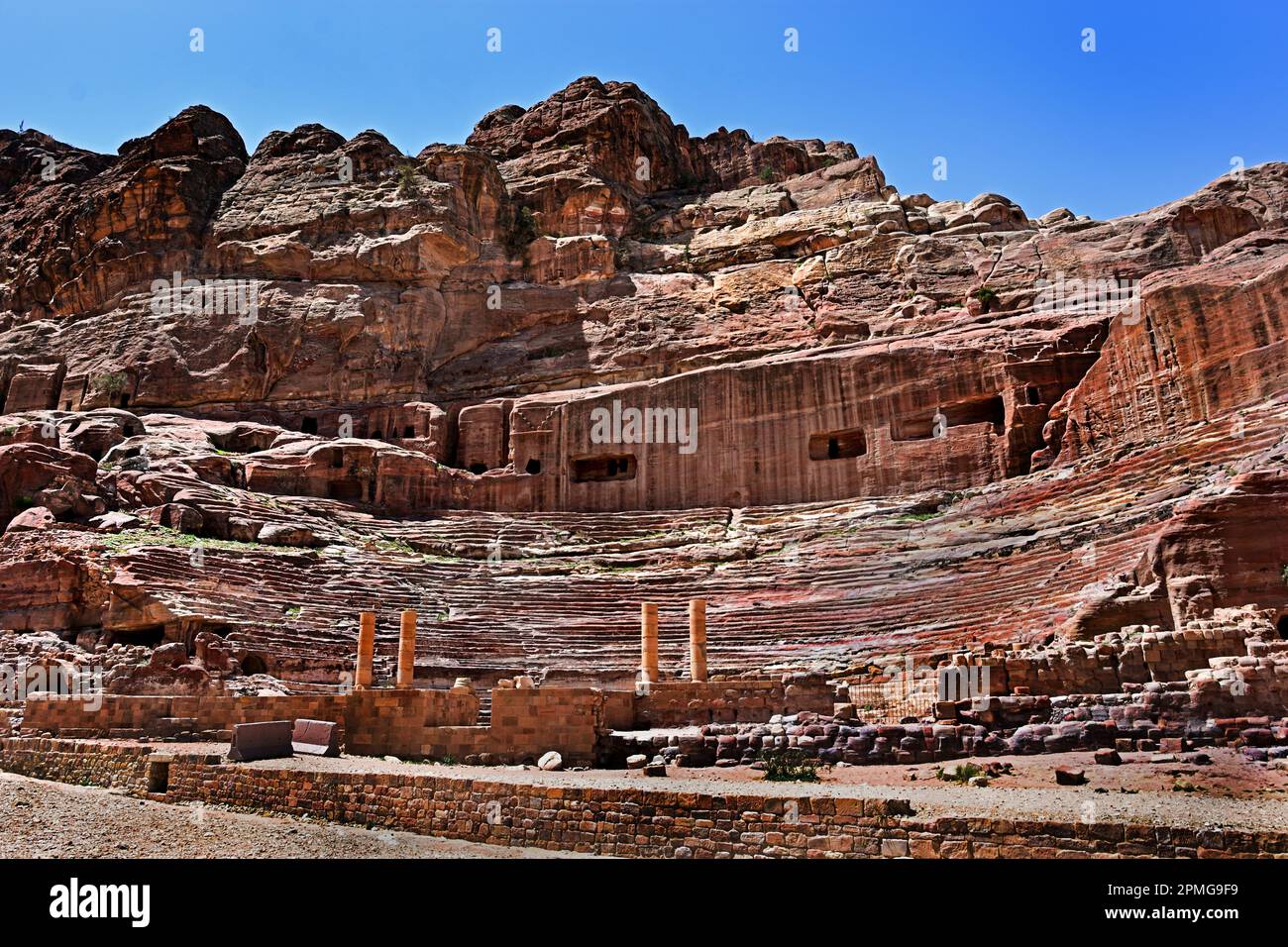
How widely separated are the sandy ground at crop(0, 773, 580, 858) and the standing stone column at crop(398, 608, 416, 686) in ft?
33.7

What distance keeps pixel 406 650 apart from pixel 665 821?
13.7 meters

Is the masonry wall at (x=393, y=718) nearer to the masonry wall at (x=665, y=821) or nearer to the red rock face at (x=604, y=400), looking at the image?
the masonry wall at (x=665, y=821)

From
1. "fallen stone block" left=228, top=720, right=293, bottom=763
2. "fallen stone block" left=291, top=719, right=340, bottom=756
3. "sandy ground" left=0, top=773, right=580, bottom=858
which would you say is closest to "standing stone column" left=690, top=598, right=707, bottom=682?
"fallen stone block" left=291, top=719, right=340, bottom=756

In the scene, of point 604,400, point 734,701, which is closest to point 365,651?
point 734,701

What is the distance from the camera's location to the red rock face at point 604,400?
70.7 ft

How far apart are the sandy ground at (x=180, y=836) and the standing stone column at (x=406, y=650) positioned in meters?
10.3

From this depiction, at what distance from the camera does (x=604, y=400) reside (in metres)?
32.8

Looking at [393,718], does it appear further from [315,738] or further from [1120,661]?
[1120,661]

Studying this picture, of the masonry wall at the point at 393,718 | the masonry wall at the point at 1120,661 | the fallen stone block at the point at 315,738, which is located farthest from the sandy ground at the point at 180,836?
the masonry wall at the point at 1120,661

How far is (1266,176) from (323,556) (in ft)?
111

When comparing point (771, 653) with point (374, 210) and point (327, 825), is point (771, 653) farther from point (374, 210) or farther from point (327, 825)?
point (374, 210)
